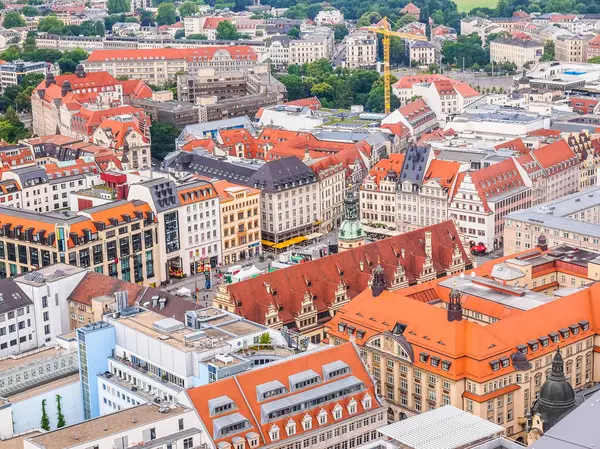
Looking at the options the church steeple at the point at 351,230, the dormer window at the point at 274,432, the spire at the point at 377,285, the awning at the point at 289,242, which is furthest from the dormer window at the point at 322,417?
Answer: the awning at the point at 289,242

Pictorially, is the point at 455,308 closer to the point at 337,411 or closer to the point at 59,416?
the point at 337,411

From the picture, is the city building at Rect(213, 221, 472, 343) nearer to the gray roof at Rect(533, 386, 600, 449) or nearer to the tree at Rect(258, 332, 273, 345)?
Result: the tree at Rect(258, 332, 273, 345)

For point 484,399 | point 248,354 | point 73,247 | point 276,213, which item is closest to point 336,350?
point 248,354

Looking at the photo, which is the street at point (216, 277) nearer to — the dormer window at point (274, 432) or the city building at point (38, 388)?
the city building at point (38, 388)

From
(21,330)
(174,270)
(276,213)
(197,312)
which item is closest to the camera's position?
(197,312)

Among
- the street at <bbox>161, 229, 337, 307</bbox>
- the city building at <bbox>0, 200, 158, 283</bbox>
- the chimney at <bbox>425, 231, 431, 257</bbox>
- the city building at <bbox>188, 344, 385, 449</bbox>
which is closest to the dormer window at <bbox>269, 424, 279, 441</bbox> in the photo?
the city building at <bbox>188, 344, 385, 449</bbox>

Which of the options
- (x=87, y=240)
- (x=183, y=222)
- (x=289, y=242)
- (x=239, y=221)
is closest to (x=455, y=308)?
(x=87, y=240)

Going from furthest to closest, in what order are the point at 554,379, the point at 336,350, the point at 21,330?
the point at 21,330 < the point at 336,350 < the point at 554,379

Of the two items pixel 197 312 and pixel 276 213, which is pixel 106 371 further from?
pixel 276 213
